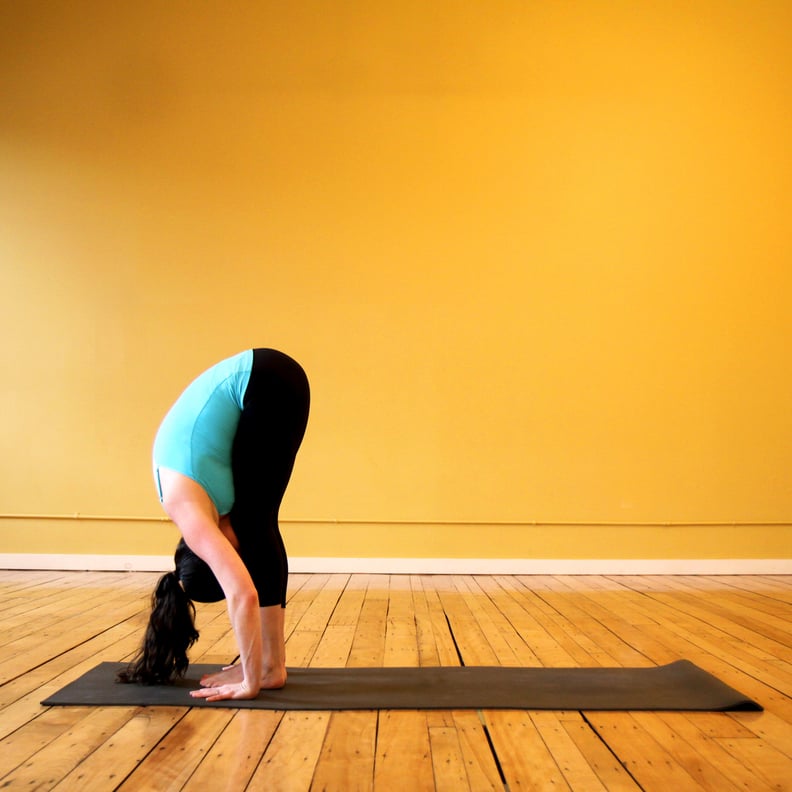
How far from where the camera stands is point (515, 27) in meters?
4.48

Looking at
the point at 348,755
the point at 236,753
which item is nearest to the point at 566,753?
the point at 348,755

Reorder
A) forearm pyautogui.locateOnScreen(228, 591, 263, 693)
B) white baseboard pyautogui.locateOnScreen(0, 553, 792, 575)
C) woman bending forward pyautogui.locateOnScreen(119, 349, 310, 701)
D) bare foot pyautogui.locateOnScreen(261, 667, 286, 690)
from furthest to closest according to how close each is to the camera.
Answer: white baseboard pyautogui.locateOnScreen(0, 553, 792, 575) < bare foot pyautogui.locateOnScreen(261, 667, 286, 690) < woman bending forward pyautogui.locateOnScreen(119, 349, 310, 701) < forearm pyautogui.locateOnScreen(228, 591, 263, 693)

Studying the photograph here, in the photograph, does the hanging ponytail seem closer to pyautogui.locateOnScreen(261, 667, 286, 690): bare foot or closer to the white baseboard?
Answer: pyautogui.locateOnScreen(261, 667, 286, 690): bare foot

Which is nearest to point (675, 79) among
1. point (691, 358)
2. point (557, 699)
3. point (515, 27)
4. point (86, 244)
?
point (515, 27)

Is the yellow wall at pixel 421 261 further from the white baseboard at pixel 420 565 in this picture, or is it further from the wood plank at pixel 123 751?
the wood plank at pixel 123 751

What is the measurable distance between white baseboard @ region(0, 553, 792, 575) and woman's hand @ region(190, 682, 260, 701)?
2.35 m

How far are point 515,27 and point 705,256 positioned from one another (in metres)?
1.72

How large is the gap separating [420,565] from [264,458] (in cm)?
246

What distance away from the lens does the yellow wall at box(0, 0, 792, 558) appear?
169 inches

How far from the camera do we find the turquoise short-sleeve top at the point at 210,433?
188 centimetres

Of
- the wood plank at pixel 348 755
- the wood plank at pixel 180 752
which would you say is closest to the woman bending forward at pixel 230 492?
the wood plank at pixel 180 752

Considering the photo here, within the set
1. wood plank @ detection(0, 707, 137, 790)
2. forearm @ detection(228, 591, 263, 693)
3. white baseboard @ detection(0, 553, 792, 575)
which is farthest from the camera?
white baseboard @ detection(0, 553, 792, 575)

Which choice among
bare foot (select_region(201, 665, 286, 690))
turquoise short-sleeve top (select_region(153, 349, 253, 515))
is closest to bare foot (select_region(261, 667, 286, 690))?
bare foot (select_region(201, 665, 286, 690))

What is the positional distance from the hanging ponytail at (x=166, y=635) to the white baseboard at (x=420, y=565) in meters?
2.26
